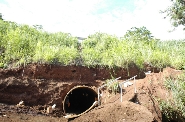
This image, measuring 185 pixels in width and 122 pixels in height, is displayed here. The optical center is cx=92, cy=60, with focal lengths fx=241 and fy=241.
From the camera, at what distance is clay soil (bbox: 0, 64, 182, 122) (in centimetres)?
846

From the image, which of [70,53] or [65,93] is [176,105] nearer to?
[65,93]

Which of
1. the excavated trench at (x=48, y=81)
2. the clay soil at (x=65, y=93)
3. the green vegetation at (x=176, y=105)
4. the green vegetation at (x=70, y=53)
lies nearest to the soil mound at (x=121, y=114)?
the clay soil at (x=65, y=93)

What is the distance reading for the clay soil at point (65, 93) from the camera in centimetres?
846

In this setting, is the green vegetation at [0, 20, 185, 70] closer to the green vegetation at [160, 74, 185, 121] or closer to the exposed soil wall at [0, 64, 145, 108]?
the exposed soil wall at [0, 64, 145, 108]

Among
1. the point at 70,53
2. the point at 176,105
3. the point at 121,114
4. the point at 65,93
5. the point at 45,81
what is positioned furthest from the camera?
the point at 70,53

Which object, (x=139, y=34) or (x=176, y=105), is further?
(x=139, y=34)

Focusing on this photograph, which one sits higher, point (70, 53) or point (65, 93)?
point (70, 53)

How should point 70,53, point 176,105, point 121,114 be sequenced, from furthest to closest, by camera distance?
point 70,53 < point 176,105 < point 121,114

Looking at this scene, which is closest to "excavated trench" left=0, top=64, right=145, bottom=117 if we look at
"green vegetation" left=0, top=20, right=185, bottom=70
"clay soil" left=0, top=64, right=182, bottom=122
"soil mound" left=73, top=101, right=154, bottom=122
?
"clay soil" left=0, top=64, right=182, bottom=122

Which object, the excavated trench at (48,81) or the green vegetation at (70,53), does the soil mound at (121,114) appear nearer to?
the excavated trench at (48,81)

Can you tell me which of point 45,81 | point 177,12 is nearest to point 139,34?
point 177,12

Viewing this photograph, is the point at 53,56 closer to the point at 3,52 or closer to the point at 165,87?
the point at 3,52

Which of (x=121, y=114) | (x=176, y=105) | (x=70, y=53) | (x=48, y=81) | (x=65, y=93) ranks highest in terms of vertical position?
(x=70, y=53)

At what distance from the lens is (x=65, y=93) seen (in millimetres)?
11516
